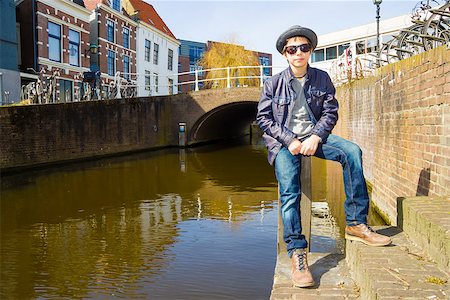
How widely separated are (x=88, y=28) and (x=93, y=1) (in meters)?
3.84

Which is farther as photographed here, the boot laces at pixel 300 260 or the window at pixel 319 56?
the window at pixel 319 56

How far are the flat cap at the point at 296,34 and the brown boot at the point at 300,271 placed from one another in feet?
4.70

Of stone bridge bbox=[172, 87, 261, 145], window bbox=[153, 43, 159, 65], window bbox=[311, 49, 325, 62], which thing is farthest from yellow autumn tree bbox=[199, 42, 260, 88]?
stone bridge bbox=[172, 87, 261, 145]

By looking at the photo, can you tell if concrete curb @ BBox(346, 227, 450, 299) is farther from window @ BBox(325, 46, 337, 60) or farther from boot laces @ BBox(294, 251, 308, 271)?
window @ BBox(325, 46, 337, 60)

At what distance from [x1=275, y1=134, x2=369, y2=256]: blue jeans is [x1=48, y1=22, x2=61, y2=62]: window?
20476mm

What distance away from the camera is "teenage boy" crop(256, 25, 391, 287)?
2.96 m

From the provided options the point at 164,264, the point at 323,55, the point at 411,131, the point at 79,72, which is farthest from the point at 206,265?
the point at 323,55

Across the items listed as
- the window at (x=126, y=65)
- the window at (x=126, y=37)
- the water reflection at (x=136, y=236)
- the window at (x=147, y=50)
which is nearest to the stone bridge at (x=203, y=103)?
the window at (x=126, y=65)

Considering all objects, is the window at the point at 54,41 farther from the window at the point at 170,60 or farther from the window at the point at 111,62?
the window at the point at 170,60

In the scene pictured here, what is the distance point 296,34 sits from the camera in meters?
3.01

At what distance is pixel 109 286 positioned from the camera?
14.1 ft

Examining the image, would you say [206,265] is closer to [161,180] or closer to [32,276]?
[32,276]

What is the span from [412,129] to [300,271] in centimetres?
321

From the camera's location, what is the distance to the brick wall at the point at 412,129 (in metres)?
4.18
